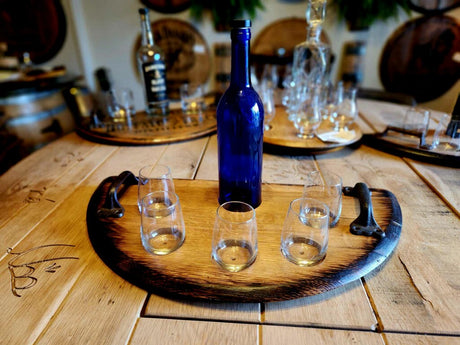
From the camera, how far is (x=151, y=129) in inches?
52.5

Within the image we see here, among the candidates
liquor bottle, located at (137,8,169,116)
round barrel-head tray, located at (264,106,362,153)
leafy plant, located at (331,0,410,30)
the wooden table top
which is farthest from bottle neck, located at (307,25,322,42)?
leafy plant, located at (331,0,410,30)

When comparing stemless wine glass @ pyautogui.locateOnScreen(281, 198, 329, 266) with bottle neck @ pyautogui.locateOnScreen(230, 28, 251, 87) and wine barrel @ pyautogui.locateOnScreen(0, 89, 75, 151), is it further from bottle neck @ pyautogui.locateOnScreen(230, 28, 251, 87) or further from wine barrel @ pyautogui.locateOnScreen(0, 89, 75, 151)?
wine barrel @ pyautogui.locateOnScreen(0, 89, 75, 151)

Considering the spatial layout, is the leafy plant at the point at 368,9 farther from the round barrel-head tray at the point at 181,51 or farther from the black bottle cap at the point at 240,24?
the black bottle cap at the point at 240,24

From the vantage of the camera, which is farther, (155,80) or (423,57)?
(423,57)

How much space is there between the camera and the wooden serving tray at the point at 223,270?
52 cm

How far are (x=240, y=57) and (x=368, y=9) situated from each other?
2480 millimetres

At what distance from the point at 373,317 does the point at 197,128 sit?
1.03 metres

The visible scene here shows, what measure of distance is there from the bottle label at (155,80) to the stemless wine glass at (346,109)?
2.60 feet

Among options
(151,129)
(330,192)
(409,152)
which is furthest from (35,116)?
(409,152)

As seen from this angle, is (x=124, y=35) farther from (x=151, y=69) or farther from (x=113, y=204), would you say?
(x=113, y=204)

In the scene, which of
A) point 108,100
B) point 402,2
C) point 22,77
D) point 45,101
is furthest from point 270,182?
point 402,2

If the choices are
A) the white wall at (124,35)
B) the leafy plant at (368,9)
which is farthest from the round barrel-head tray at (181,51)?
the leafy plant at (368,9)

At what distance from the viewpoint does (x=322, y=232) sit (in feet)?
1.81

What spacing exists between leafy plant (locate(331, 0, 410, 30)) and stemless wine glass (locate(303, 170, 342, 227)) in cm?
235
